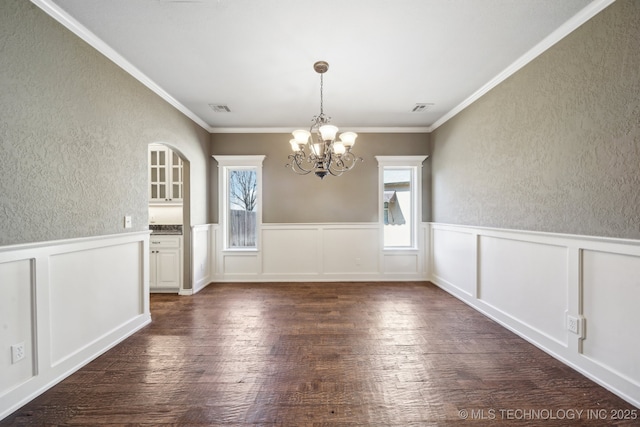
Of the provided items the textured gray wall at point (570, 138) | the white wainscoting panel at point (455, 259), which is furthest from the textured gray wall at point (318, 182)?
the textured gray wall at point (570, 138)

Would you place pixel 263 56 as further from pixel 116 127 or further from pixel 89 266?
pixel 89 266

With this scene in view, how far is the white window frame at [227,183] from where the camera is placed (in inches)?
193

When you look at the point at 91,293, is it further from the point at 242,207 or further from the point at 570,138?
the point at 570,138

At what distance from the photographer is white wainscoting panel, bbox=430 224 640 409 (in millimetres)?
1863

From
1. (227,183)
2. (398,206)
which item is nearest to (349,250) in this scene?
(398,206)

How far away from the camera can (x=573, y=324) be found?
2.23m

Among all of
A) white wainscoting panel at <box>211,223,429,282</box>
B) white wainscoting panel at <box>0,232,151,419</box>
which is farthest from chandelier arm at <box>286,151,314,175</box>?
white wainscoting panel at <box>0,232,151,419</box>

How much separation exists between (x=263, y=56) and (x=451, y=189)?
3.30 m

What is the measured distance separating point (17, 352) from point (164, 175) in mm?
3492

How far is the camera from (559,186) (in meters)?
2.36

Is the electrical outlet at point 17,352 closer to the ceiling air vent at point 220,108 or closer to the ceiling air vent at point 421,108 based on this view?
the ceiling air vent at point 220,108

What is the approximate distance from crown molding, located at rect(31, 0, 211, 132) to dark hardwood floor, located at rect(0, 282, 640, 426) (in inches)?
110

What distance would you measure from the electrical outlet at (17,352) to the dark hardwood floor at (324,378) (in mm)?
324

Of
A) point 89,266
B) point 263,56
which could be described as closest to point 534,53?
point 263,56
